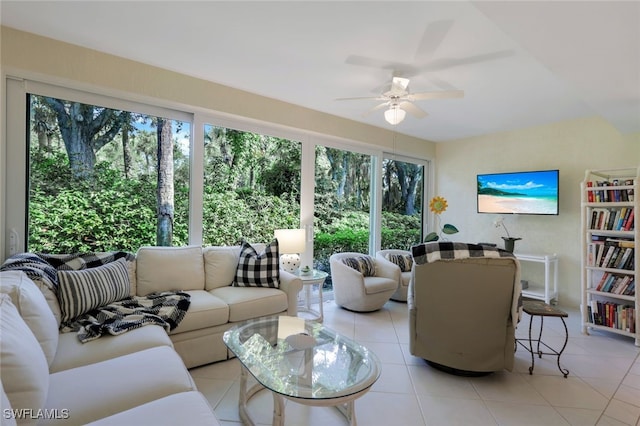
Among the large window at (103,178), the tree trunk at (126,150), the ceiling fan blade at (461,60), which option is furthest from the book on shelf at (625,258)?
the tree trunk at (126,150)

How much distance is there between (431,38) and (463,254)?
152 centimetres

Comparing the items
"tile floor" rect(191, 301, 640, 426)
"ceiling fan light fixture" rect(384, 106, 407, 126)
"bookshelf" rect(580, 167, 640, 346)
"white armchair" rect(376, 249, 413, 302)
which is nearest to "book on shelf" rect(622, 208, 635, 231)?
"bookshelf" rect(580, 167, 640, 346)

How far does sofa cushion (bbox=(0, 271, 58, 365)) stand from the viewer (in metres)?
1.38

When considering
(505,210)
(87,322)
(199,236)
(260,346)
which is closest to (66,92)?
(199,236)

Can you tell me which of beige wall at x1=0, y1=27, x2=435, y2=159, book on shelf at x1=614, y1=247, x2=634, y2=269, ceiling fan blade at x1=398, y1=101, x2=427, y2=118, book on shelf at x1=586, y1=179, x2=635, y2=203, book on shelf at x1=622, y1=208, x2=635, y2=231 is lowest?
book on shelf at x1=614, y1=247, x2=634, y2=269

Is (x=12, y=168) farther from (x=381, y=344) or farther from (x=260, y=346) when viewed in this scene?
(x=381, y=344)

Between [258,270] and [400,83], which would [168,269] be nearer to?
[258,270]

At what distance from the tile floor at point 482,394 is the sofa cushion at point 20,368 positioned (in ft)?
3.13

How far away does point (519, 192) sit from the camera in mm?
4219

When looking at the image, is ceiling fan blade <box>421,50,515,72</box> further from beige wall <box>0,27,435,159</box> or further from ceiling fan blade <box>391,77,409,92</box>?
beige wall <box>0,27,435,159</box>

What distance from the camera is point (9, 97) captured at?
2217 millimetres

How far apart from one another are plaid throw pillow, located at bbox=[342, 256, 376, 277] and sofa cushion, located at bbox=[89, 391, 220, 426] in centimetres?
270

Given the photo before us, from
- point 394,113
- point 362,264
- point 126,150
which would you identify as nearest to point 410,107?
point 394,113

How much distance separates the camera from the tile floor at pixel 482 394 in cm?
176
